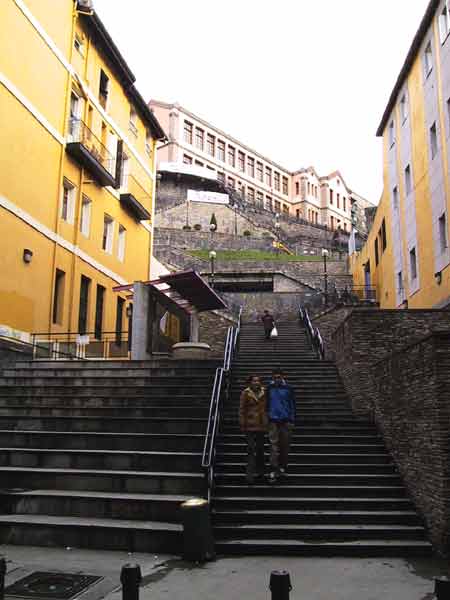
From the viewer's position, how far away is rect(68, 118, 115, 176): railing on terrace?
20.9 m

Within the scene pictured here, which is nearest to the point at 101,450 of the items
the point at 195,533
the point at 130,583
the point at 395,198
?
the point at 195,533

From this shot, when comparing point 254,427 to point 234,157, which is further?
point 234,157

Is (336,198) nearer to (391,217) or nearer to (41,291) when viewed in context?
(391,217)

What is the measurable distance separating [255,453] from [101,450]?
2705 millimetres

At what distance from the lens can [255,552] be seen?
297 inches

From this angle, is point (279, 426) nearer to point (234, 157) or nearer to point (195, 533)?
point (195, 533)

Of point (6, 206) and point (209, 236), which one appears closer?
point (6, 206)

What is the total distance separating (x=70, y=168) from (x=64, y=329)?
226 inches

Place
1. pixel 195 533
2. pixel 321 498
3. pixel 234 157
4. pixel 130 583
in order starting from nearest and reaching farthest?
pixel 130 583, pixel 195 533, pixel 321 498, pixel 234 157

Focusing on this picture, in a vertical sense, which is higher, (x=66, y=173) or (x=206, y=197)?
(x=206, y=197)

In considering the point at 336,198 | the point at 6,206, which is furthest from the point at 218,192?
the point at 6,206

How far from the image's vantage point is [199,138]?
6819 cm

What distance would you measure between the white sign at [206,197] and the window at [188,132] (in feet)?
38.7

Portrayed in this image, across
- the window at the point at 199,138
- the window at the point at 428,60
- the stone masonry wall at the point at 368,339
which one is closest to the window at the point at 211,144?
the window at the point at 199,138
